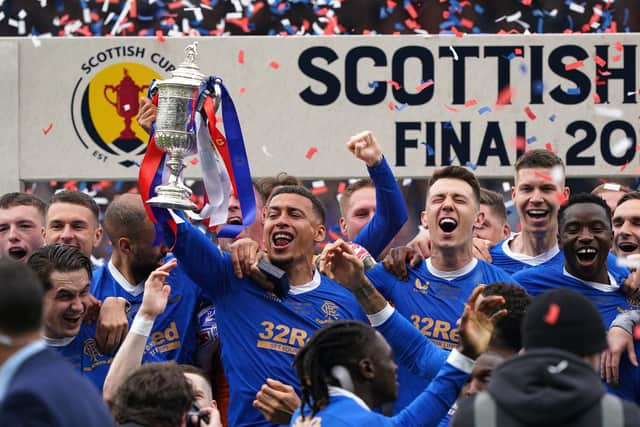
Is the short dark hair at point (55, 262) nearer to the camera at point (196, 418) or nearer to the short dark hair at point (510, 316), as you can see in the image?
the camera at point (196, 418)

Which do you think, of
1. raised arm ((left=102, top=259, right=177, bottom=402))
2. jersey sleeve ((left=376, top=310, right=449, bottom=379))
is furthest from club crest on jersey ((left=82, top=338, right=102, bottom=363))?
jersey sleeve ((left=376, top=310, right=449, bottom=379))

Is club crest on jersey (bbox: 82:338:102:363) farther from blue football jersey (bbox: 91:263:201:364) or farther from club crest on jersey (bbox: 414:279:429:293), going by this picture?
club crest on jersey (bbox: 414:279:429:293)

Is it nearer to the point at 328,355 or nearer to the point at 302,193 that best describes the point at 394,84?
the point at 302,193

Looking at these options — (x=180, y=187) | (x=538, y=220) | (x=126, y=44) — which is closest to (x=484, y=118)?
(x=538, y=220)

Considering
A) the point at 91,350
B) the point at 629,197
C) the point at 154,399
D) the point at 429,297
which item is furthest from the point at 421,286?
the point at 154,399

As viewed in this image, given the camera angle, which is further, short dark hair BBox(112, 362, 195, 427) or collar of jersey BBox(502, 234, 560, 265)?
collar of jersey BBox(502, 234, 560, 265)

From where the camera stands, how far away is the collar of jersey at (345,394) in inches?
175

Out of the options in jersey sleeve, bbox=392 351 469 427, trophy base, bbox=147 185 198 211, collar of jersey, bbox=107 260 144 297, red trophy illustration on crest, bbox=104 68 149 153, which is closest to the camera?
jersey sleeve, bbox=392 351 469 427

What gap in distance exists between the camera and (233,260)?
20.2 feet

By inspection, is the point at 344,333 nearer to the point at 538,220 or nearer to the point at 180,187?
the point at 180,187

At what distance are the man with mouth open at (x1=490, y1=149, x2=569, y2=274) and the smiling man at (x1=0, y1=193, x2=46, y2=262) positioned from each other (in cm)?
247

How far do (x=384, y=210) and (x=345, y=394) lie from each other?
2323 millimetres

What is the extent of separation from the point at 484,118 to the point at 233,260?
2885mm

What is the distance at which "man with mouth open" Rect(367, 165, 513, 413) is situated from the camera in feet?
20.2
